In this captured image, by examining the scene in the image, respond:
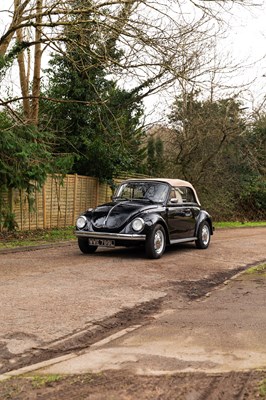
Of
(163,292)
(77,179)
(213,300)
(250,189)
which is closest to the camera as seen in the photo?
(213,300)

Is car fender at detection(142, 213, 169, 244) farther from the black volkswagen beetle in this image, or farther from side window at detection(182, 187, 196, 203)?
side window at detection(182, 187, 196, 203)

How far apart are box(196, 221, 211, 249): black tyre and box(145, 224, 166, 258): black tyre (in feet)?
6.74

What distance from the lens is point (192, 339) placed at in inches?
180

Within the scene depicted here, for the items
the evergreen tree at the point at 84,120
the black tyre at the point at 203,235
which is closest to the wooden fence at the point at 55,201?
the evergreen tree at the point at 84,120

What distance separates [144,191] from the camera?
11336 millimetres

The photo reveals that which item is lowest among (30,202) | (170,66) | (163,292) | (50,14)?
(163,292)

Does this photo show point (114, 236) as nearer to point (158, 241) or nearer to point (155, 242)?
point (155, 242)

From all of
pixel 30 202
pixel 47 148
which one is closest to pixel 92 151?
pixel 47 148

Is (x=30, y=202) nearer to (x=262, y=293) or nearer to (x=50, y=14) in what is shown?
(x=50, y=14)

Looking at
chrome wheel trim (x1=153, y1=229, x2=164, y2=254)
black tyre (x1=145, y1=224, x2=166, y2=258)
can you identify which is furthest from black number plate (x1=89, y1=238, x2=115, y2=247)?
chrome wheel trim (x1=153, y1=229, x2=164, y2=254)

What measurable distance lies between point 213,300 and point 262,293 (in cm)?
90

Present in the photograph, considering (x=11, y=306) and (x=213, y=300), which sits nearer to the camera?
(x=11, y=306)

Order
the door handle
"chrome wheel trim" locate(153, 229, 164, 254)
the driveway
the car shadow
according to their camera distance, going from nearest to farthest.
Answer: the driveway < "chrome wheel trim" locate(153, 229, 164, 254) < the car shadow < the door handle

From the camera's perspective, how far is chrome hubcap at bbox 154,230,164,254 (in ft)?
33.3
